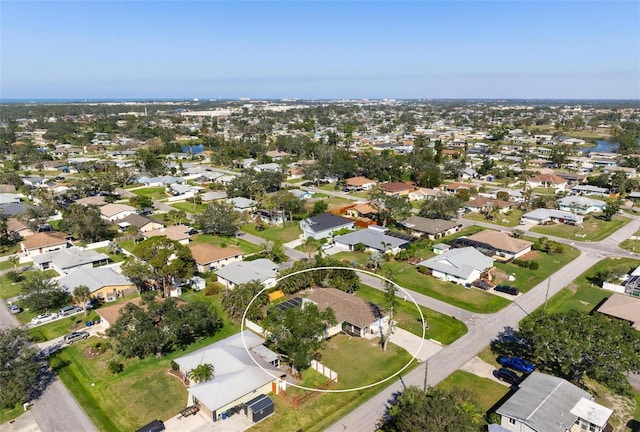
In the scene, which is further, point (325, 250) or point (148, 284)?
point (325, 250)

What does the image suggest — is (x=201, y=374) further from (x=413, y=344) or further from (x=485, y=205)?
(x=485, y=205)

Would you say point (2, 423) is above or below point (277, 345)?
below

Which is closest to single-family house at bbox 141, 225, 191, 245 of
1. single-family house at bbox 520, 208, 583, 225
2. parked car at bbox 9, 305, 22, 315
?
parked car at bbox 9, 305, 22, 315

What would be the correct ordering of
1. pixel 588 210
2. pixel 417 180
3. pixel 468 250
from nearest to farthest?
pixel 468 250 < pixel 588 210 < pixel 417 180

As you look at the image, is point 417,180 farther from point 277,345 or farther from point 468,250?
point 277,345

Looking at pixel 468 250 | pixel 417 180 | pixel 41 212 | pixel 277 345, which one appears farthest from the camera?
pixel 417 180

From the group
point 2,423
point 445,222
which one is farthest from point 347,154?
point 2,423
